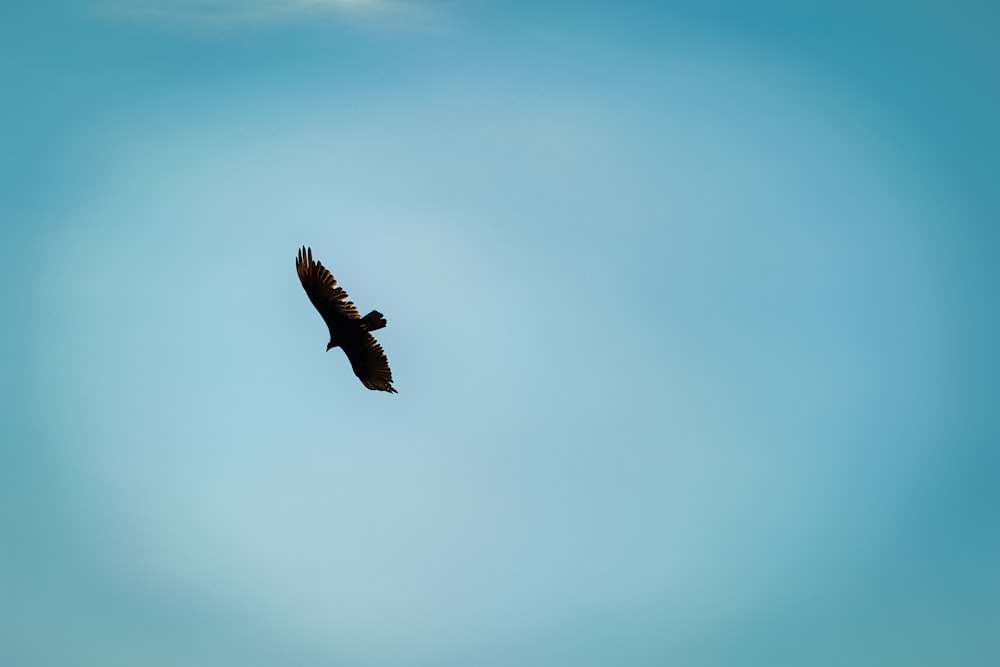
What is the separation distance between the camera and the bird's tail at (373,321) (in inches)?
1064

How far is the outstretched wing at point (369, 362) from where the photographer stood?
2805 cm

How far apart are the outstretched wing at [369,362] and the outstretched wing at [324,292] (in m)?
0.89

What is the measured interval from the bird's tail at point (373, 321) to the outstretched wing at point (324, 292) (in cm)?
22

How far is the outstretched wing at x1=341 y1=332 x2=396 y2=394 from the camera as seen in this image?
28.0m

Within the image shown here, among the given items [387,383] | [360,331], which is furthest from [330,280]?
[387,383]

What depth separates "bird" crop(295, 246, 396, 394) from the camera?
86.7 feet

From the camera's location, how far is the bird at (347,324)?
26.4m

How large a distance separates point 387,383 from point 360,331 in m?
2.51

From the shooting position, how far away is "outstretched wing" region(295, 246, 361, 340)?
26.4m

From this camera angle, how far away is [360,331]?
27.5m

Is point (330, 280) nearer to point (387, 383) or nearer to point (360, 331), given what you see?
point (360, 331)

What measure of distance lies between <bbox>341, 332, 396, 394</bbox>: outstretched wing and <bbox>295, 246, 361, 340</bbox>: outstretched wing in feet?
2.91

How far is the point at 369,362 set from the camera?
28703mm

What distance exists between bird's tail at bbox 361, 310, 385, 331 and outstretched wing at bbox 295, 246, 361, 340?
221mm
